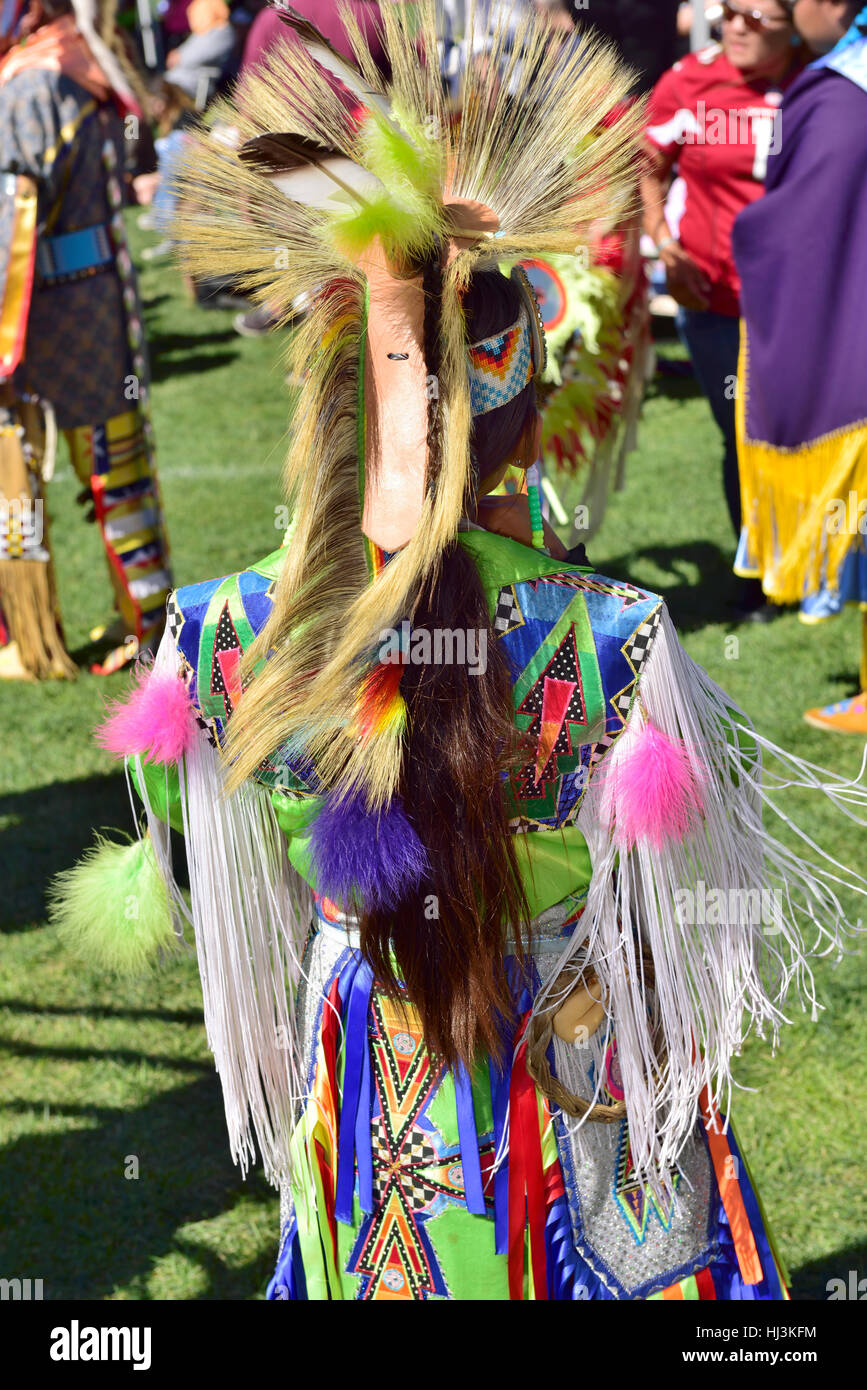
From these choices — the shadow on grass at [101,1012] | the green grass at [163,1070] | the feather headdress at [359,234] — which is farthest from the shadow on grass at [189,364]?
the feather headdress at [359,234]

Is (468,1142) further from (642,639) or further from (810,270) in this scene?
(810,270)

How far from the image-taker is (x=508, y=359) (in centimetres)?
137

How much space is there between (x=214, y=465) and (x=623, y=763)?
5.79 m

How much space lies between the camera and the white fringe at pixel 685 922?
1451 millimetres

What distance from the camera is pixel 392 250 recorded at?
1.27m

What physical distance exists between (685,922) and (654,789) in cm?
20

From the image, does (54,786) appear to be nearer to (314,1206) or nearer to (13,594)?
(13,594)

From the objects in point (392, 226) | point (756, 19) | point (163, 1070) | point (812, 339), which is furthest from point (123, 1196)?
point (756, 19)

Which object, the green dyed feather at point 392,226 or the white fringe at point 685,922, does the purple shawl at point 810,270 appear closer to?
the white fringe at point 685,922

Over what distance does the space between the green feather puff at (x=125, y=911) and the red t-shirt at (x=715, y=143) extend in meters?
3.39

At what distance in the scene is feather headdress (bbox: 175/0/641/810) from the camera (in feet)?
4.21

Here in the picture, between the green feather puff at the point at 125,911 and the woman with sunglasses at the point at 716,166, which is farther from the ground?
the woman with sunglasses at the point at 716,166

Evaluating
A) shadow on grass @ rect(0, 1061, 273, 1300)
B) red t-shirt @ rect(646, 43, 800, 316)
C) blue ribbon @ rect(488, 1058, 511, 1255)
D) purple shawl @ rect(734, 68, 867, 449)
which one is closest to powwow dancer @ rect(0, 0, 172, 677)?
red t-shirt @ rect(646, 43, 800, 316)

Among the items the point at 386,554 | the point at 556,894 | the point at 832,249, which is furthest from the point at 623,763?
the point at 832,249
